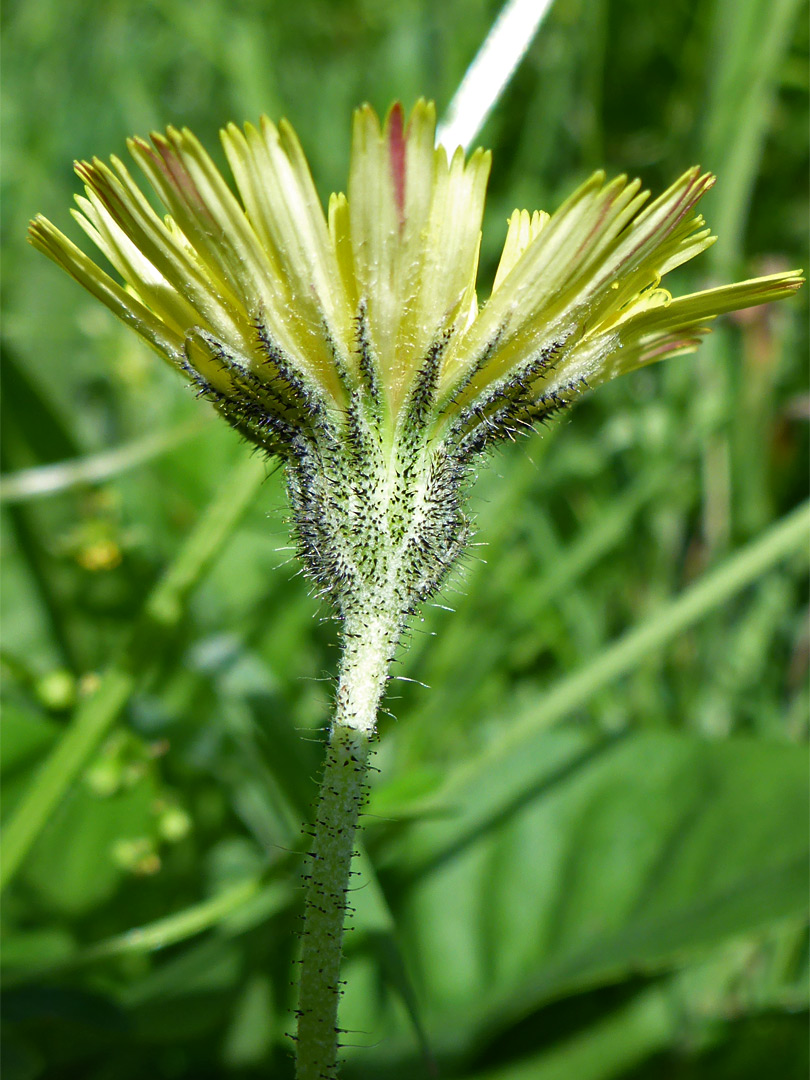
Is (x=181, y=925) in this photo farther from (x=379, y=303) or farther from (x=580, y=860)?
(x=379, y=303)

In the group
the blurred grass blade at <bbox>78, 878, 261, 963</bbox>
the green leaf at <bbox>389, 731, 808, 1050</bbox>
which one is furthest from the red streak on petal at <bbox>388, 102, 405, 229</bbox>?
the green leaf at <bbox>389, 731, 808, 1050</bbox>

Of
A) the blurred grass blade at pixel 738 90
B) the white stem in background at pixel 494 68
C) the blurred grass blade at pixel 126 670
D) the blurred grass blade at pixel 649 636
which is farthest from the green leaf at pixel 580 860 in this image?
the blurred grass blade at pixel 738 90

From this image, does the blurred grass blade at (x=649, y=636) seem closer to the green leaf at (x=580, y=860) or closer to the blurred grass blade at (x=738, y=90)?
the green leaf at (x=580, y=860)

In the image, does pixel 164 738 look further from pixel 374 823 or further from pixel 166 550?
pixel 166 550

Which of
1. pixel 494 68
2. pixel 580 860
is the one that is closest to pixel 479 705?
pixel 580 860

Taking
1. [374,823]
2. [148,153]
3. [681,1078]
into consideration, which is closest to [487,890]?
[374,823]

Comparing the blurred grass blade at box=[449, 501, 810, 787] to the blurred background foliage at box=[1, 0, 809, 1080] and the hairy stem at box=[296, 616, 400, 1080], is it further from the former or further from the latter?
the hairy stem at box=[296, 616, 400, 1080]
